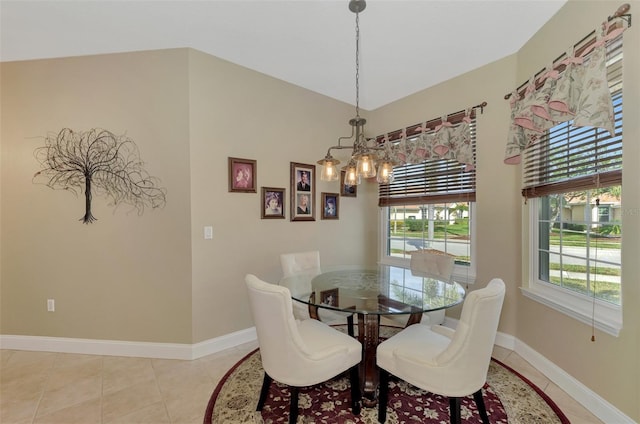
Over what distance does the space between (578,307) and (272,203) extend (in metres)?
2.65

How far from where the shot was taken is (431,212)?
3.32 metres

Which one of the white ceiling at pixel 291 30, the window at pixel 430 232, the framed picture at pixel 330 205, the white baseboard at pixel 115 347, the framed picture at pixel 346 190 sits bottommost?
the white baseboard at pixel 115 347

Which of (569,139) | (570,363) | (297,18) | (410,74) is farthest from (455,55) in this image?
(570,363)

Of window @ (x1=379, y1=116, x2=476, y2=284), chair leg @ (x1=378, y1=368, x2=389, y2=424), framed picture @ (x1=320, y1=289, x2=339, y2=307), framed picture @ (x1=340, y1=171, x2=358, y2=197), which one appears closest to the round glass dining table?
framed picture @ (x1=320, y1=289, x2=339, y2=307)

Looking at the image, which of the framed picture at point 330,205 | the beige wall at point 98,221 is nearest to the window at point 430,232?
the framed picture at point 330,205

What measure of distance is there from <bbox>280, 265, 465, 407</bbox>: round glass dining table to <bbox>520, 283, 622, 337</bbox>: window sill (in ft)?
2.36

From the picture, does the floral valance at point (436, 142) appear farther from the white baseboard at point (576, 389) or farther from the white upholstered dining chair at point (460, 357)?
the white baseboard at point (576, 389)

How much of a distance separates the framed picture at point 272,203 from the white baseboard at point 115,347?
1.29 metres

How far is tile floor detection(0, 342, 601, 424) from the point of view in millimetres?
1771

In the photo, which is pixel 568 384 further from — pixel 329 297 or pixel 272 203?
pixel 272 203

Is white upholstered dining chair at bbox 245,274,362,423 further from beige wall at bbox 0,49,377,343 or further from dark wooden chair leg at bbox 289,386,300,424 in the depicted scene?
beige wall at bbox 0,49,377,343

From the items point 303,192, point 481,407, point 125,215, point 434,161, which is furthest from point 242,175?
point 481,407

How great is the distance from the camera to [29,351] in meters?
2.57

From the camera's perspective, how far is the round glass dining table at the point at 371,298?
1731mm
